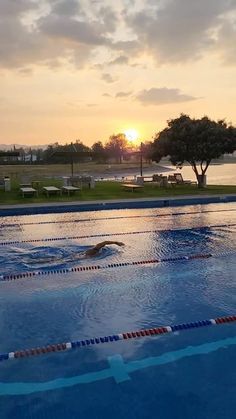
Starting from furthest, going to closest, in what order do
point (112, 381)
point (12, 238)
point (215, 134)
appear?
point (215, 134), point (12, 238), point (112, 381)

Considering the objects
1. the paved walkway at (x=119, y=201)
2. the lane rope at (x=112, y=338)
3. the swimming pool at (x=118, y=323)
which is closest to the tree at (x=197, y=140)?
the paved walkway at (x=119, y=201)

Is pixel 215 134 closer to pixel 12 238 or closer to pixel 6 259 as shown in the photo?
pixel 12 238

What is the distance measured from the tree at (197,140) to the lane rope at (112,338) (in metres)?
14.0

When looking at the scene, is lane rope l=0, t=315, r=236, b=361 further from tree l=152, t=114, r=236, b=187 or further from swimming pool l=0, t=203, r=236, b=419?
tree l=152, t=114, r=236, b=187

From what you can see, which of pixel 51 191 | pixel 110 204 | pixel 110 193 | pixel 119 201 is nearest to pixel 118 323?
pixel 110 204

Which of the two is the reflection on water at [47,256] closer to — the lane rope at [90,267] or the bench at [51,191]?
the lane rope at [90,267]

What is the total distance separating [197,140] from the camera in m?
18.8

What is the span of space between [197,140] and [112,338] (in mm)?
14890

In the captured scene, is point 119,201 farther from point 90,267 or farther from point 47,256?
point 90,267

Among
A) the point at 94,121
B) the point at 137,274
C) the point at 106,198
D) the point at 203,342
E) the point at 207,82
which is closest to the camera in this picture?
the point at 203,342

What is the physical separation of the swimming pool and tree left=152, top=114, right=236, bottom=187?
8098mm

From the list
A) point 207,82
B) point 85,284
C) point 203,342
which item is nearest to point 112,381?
point 203,342

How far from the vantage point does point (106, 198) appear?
16.6m

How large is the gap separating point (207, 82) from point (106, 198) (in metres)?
8.58
